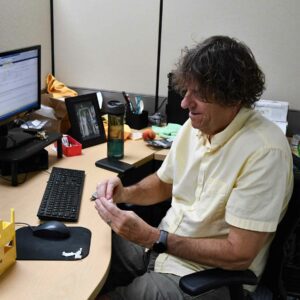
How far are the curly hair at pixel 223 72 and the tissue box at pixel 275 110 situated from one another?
3.30ft

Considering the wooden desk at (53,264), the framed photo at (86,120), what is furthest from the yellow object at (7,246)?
the framed photo at (86,120)

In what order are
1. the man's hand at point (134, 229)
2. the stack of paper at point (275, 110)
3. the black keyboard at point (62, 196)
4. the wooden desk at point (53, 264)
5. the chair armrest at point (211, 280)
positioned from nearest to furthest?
1. the wooden desk at point (53, 264)
2. the chair armrest at point (211, 280)
3. the man's hand at point (134, 229)
4. the black keyboard at point (62, 196)
5. the stack of paper at point (275, 110)

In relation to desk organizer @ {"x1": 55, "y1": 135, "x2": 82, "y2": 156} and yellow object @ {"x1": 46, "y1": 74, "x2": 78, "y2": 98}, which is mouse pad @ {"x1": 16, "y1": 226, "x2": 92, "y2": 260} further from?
yellow object @ {"x1": 46, "y1": 74, "x2": 78, "y2": 98}

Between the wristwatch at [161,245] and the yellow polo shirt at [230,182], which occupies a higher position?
the yellow polo shirt at [230,182]

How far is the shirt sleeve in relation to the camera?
1.21 metres

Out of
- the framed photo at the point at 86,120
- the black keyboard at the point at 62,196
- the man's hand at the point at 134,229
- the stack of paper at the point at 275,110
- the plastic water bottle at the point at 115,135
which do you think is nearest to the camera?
the man's hand at the point at 134,229

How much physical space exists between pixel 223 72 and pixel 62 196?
71 centimetres

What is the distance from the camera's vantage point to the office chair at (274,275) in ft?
3.83

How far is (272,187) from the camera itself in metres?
1.21

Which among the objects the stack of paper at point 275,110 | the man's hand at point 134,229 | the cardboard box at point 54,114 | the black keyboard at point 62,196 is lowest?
the black keyboard at point 62,196

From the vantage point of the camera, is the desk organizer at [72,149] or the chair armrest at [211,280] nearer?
the chair armrest at [211,280]

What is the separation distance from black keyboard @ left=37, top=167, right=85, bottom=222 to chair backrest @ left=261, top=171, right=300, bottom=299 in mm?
647

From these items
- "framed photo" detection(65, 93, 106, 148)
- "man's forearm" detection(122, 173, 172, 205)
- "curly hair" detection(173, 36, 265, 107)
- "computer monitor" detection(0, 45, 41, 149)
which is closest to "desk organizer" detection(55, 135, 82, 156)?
"framed photo" detection(65, 93, 106, 148)

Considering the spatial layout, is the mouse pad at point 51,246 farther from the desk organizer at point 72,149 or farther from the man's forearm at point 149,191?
the desk organizer at point 72,149
